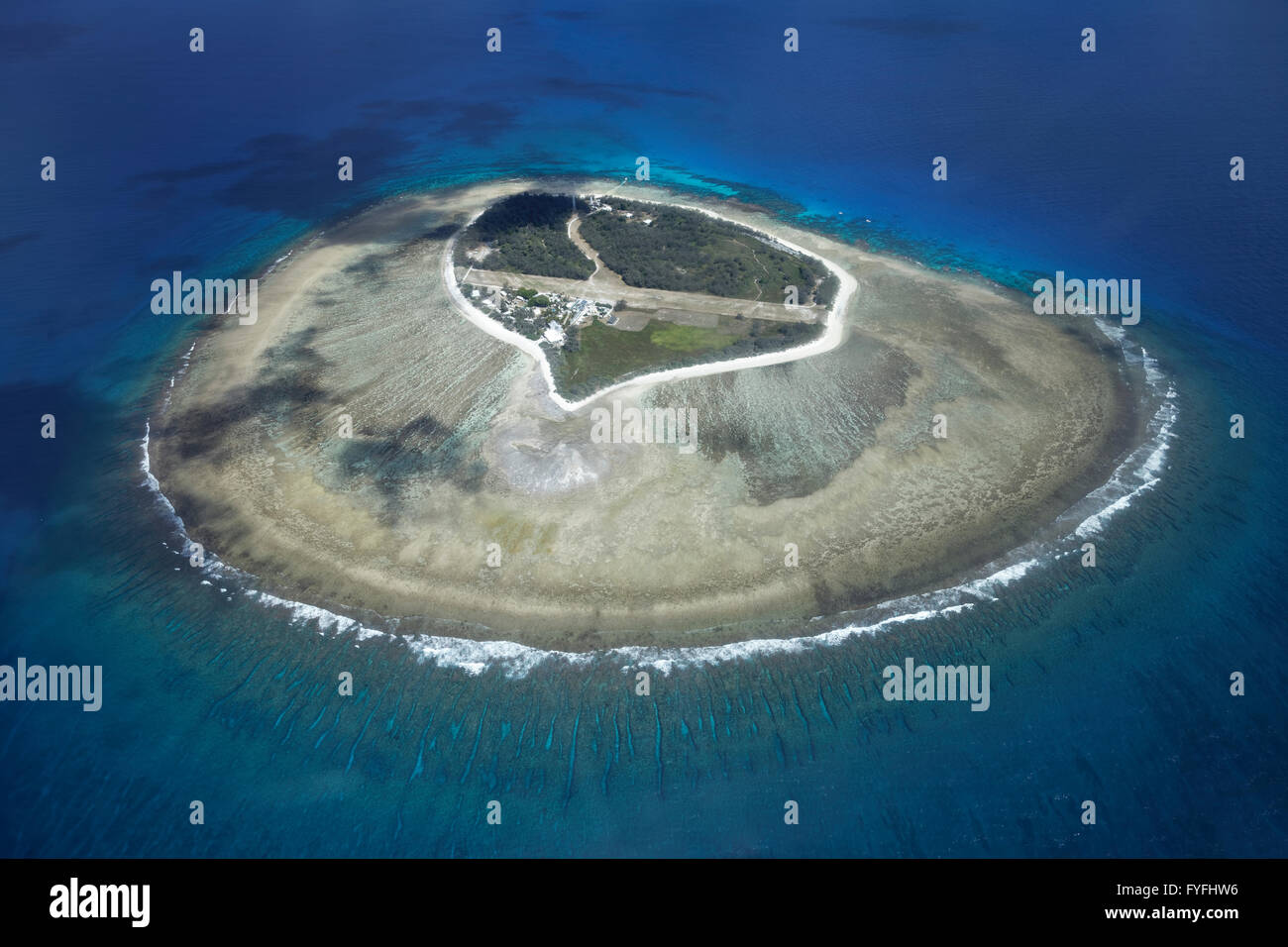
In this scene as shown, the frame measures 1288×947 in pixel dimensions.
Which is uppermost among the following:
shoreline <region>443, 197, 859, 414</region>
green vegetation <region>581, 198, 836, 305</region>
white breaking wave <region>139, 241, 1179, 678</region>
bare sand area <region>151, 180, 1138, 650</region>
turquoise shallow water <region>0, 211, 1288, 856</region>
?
green vegetation <region>581, 198, 836, 305</region>

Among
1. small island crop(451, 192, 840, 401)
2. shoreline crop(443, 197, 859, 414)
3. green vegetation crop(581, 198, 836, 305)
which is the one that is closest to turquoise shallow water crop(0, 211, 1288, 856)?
shoreline crop(443, 197, 859, 414)

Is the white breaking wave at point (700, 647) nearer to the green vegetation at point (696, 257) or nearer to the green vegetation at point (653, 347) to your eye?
the green vegetation at point (653, 347)

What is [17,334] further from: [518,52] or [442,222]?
[518,52]

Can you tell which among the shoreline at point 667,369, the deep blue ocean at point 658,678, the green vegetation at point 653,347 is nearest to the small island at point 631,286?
the green vegetation at point 653,347

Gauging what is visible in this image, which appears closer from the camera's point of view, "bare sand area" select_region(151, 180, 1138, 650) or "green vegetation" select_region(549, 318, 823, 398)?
"bare sand area" select_region(151, 180, 1138, 650)

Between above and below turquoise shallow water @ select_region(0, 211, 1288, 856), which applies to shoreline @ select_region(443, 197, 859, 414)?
above

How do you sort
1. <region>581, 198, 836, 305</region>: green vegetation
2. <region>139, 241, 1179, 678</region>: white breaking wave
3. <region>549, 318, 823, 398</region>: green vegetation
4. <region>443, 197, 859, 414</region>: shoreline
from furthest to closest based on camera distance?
<region>581, 198, 836, 305</region>: green vegetation → <region>549, 318, 823, 398</region>: green vegetation → <region>443, 197, 859, 414</region>: shoreline → <region>139, 241, 1179, 678</region>: white breaking wave

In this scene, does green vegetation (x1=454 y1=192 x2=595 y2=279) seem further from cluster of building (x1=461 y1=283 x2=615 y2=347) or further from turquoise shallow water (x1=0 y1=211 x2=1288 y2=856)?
turquoise shallow water (x1=0 y1=211 x2=1288 y2=856)
